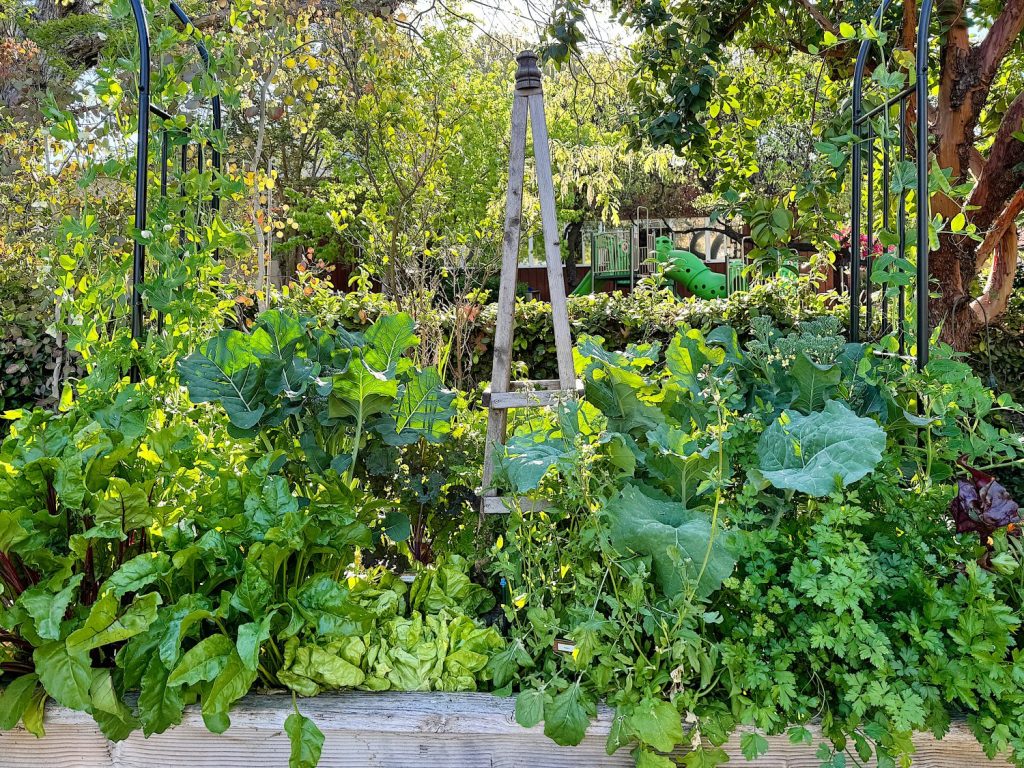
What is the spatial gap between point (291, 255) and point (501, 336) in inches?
483

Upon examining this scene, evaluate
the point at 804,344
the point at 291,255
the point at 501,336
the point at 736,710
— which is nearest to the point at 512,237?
the point at 501,336

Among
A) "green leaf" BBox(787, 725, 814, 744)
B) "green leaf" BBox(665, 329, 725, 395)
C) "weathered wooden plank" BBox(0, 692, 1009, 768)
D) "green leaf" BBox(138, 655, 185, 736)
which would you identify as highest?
"green leaf" BBox(665, 329, 725, 395)

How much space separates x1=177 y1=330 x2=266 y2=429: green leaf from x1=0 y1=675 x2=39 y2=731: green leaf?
62 cm

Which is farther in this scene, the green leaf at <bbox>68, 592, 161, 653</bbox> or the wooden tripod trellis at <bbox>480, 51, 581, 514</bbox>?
the wooden tripod trellis at <bbox>480, 51, 581, 514</bbox>

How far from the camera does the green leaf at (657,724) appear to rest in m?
1.32

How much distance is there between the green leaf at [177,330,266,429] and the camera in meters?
1.66

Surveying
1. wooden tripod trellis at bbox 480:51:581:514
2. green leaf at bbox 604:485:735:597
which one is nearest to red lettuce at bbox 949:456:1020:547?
green leaf at bbox 604:485:735:597

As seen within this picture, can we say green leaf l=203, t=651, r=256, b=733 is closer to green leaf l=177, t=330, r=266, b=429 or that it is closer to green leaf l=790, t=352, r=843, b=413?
green leaf l=177, t=330, r=266, b=429

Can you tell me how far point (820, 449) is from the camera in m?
1.47

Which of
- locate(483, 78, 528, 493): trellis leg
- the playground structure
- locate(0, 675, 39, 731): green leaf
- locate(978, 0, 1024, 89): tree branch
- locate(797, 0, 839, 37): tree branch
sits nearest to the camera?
locate(0, 675, 39, 731): green leaf

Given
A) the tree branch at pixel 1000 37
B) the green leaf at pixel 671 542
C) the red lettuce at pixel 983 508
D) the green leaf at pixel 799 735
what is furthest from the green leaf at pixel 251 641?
the tree branch at pixel 1000 37

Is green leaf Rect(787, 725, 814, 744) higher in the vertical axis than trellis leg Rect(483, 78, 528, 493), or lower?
lower

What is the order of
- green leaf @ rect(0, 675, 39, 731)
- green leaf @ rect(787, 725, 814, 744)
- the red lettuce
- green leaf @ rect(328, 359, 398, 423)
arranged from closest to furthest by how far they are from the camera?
1. green leaf @ rect(787, 725, 814, 744)
2. green leaf @ rect(0, 675, 39, 731)
3. the red lettuce
4. green leaf @ rect(328, 359, 398, 423)

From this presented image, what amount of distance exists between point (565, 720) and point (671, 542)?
0.37 metres
